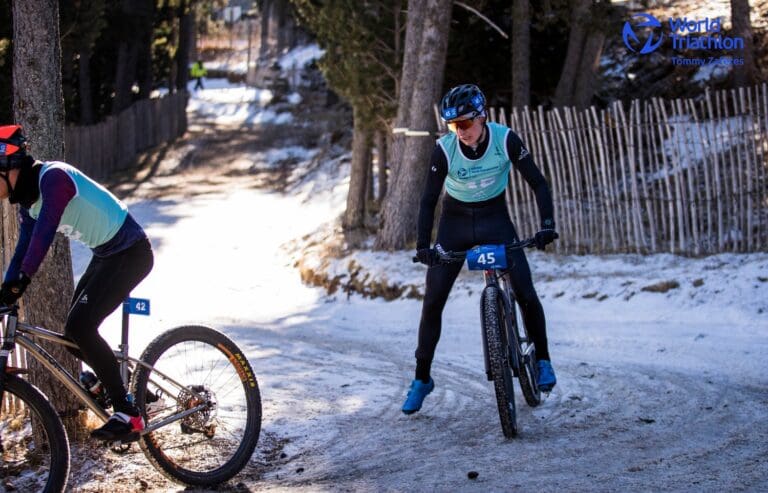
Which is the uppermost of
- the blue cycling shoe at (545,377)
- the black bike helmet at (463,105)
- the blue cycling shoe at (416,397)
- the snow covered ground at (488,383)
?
the black bike helmet at (463,105)

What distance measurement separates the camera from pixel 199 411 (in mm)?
5570

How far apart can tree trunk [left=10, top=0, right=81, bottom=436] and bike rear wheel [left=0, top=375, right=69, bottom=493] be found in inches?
49.6

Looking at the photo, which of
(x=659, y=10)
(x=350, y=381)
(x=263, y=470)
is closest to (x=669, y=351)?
Answer: (x=350, y=381)

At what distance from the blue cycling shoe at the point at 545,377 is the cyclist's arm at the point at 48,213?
132 inches

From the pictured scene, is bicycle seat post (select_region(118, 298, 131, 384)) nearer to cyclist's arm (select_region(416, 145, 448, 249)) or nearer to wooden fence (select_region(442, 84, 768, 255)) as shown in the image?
cyclist's arm (select_region(416, 145, 448, 249))

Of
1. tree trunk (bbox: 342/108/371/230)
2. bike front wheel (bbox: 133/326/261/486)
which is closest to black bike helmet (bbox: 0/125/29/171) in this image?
bike front wheel (bbox: 133/326/261/486)

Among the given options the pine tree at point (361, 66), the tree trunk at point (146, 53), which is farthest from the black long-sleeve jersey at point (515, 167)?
the tree trunk at point (146, 53)

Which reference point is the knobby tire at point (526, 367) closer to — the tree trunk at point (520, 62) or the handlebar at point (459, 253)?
the handlebar at point (459, 253)

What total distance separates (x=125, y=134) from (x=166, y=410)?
25906mm

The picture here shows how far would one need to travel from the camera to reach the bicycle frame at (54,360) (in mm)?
4691

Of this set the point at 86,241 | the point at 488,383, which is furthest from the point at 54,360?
the point at 488,383

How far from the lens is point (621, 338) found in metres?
9.51

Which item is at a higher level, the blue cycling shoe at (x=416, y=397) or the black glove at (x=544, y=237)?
the black glove at (x=544, y=237)

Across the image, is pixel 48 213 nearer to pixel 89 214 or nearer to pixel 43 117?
pixel 89 214
